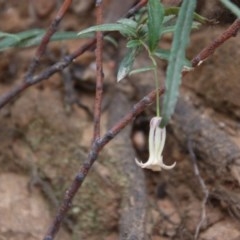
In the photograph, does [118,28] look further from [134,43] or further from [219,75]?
[219,75]

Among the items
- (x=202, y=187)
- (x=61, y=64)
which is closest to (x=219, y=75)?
(x=202, y=187)

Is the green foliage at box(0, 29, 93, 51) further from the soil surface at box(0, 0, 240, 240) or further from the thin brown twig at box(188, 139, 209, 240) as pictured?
the thin brown twig at box(188, 139, 209, 240)

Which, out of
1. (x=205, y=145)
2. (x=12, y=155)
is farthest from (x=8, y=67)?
(x=205, y=145)

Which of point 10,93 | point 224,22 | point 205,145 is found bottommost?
point 205,145

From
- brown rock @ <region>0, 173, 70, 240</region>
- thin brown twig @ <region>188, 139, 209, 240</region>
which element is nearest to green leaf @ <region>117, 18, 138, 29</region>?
thin brown twig @ <region>188, 139, 209, 240</region>

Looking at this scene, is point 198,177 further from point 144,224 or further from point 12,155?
point 12,155
